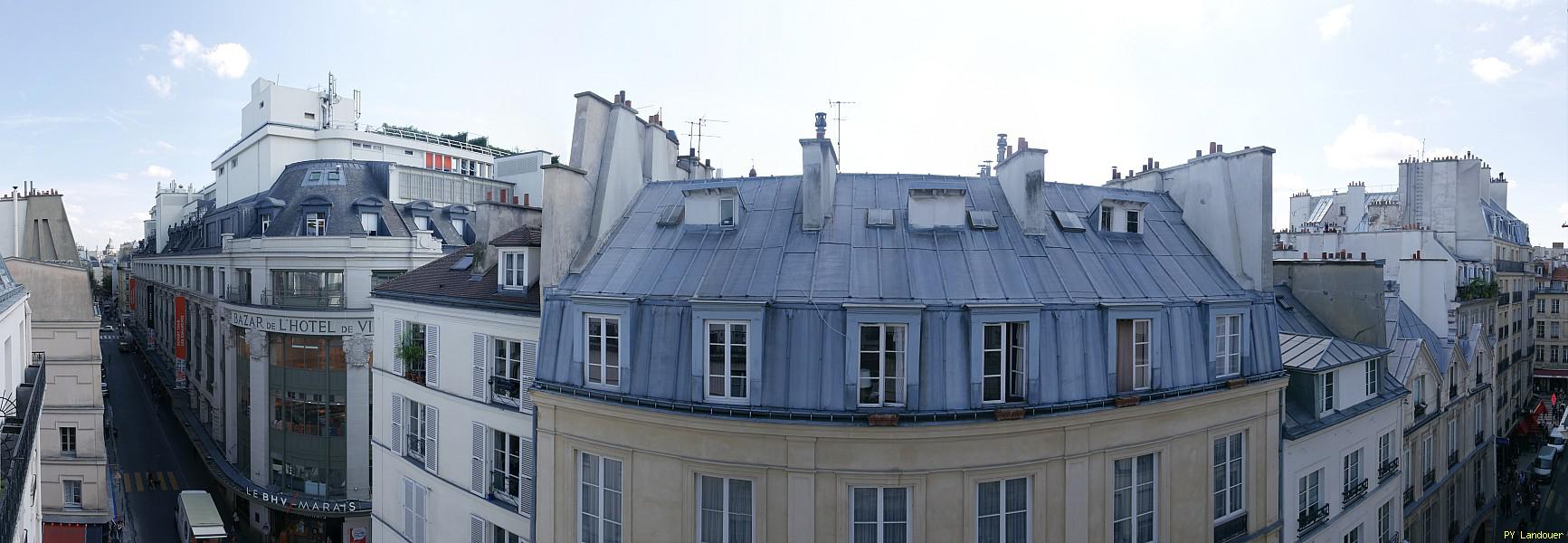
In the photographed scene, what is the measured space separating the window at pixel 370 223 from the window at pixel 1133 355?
34924mm

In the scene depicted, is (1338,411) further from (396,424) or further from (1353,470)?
(396,424)

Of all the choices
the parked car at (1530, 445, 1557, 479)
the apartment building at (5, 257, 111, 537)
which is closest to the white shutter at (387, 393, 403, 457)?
the apartment building at (5, 257, 111, 537)

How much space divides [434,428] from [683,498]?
11.3 m

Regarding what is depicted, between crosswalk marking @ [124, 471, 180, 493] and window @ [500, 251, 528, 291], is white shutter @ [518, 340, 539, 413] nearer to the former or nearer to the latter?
window @ [500, 251, 528, 291]

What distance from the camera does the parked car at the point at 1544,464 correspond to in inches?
1885

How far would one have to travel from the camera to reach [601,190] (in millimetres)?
18547

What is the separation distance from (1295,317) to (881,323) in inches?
696

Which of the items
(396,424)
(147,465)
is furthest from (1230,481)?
(147,465)

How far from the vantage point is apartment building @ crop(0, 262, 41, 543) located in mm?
13586

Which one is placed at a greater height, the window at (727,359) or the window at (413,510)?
the window at (727,359)

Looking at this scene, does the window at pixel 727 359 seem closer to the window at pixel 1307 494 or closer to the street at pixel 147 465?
the window at pixel 1307 494

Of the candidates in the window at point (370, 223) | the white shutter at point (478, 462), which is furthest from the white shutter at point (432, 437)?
the window at point (370, 223)

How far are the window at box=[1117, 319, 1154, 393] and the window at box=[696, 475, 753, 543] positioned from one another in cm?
760

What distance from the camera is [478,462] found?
21.0m
